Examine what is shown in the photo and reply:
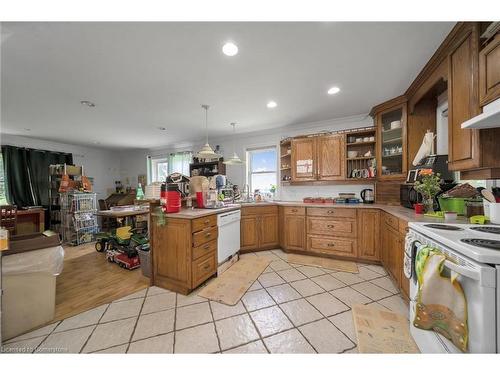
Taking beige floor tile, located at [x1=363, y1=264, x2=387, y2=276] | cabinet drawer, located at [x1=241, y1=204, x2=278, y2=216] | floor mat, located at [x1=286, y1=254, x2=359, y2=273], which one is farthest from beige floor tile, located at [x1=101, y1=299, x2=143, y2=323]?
beige floor tile, located at [x1=363, y1=264, x2=387, y2=276]

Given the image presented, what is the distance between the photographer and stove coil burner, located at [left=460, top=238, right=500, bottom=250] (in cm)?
96

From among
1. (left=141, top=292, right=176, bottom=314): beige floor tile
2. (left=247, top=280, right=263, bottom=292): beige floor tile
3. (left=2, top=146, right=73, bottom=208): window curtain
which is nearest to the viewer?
(left=141, top=292, right=176, bottom=314): beige floor tile

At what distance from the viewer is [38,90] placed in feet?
7.85

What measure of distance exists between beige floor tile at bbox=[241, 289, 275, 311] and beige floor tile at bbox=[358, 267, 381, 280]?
135 cm

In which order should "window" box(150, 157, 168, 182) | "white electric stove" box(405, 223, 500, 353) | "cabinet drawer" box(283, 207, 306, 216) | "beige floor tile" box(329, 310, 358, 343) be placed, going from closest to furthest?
"white electric stove" box(405, 223, 500, 353) < "beige floor tile" box(329, 310, 358, 343) < "cabinet drawer" box(283, 207, 306, 216) < "window" box(150, 157, 168, 182)

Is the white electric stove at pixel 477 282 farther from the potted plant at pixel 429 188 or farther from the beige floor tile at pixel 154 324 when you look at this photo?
the beige floor tile at pixel 154 324

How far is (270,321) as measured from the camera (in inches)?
64.4

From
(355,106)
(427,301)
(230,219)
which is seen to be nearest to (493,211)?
(427,301)

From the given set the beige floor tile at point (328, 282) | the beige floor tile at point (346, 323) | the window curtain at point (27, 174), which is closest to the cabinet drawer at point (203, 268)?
the beige floor tile at point (328, 282)

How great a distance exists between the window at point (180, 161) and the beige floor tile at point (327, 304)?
4551 mm

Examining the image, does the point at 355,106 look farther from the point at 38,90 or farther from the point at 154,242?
the point at 38,90

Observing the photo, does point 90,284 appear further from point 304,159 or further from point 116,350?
point 304,159

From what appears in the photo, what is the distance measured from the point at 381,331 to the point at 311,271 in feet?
3.61

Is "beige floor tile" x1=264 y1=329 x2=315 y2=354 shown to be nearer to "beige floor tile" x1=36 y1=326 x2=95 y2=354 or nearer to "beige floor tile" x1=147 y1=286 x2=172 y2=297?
"beige floor tile" x1=147 y1=286 x2=172 y2=297
